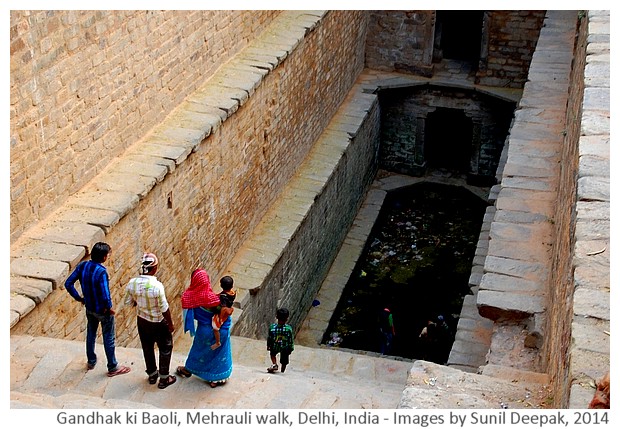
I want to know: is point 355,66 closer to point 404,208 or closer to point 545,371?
point 404,208

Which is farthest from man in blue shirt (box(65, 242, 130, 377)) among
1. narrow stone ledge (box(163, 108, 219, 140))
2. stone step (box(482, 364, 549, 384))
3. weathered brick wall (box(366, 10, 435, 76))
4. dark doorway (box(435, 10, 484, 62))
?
dark doorway (box(435, 10, 484, 62))

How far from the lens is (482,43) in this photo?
16.7 meters

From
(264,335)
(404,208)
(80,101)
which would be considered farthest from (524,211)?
(404,208)

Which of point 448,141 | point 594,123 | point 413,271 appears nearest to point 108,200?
point 594,123

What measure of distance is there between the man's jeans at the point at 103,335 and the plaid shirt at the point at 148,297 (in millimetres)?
295

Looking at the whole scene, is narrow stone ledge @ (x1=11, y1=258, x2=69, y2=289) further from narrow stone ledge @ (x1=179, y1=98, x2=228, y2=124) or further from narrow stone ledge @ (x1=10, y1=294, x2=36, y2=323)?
narrow stone ledge @ (x1=179, y1=98, x2=228, y2=124)

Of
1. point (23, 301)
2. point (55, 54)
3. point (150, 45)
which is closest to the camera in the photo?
point (23, 301)

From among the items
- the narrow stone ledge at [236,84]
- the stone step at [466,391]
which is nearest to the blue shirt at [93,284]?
the stone step at [466,391]

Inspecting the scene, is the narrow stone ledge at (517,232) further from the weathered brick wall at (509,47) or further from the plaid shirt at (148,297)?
the weathered brick wall at (509,47)

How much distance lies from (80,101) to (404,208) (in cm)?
952

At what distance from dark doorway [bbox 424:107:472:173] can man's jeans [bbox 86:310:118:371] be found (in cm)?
1139

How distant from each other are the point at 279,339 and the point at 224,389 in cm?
85

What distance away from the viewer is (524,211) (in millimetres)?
9398

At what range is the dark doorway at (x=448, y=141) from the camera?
58.5 ft
